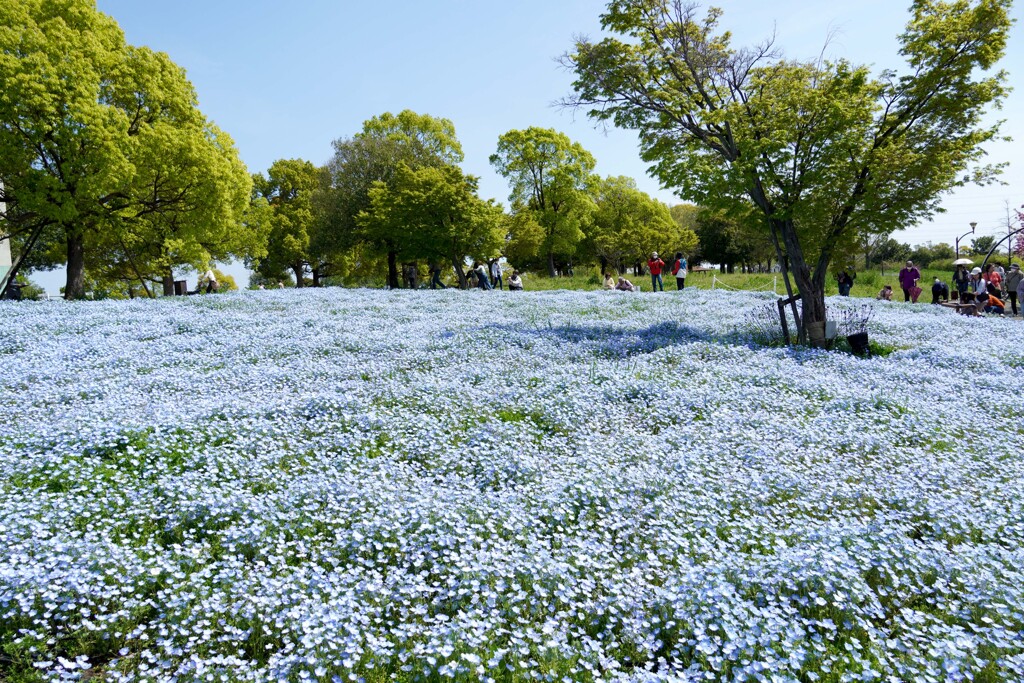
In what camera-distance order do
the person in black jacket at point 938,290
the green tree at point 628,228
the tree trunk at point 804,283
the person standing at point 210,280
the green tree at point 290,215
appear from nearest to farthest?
the tree trunk at point 804,283
the person in black jacket at point 938,290
the person standing at point 210,280
the green tree at point 290,215
the green tree at point 628,228

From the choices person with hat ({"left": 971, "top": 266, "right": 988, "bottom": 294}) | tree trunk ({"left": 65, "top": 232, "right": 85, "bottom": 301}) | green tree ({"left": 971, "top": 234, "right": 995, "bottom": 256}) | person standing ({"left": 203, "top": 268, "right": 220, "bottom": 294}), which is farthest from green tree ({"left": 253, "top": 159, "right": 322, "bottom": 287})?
green tree ({"left": 971, "top": 234, "right": 995, "bottom": 256})

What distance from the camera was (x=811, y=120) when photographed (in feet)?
47.1

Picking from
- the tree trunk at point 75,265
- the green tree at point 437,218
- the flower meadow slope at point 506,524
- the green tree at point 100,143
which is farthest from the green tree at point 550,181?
the flower meadow slope at point 506,524

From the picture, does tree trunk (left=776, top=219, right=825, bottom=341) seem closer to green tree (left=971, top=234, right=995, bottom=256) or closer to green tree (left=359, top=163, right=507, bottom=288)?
green tree (left=359, top=163, right=507, bottom=288)

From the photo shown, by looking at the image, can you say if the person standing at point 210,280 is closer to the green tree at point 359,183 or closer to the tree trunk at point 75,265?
the tree trunk at point 75,265

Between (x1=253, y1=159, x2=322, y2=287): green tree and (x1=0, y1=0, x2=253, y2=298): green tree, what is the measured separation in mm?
22317

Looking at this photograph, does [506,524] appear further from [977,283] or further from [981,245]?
[981,245]

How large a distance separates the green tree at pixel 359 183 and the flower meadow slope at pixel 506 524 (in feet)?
110

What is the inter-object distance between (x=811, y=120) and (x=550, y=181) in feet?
135

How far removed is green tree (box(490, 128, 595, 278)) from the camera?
2115 inches

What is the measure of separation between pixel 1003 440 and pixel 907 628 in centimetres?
520

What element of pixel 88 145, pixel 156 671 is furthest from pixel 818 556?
pixel 88 145

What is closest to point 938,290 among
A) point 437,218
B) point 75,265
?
point 437,218

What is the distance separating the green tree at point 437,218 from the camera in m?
39.4
